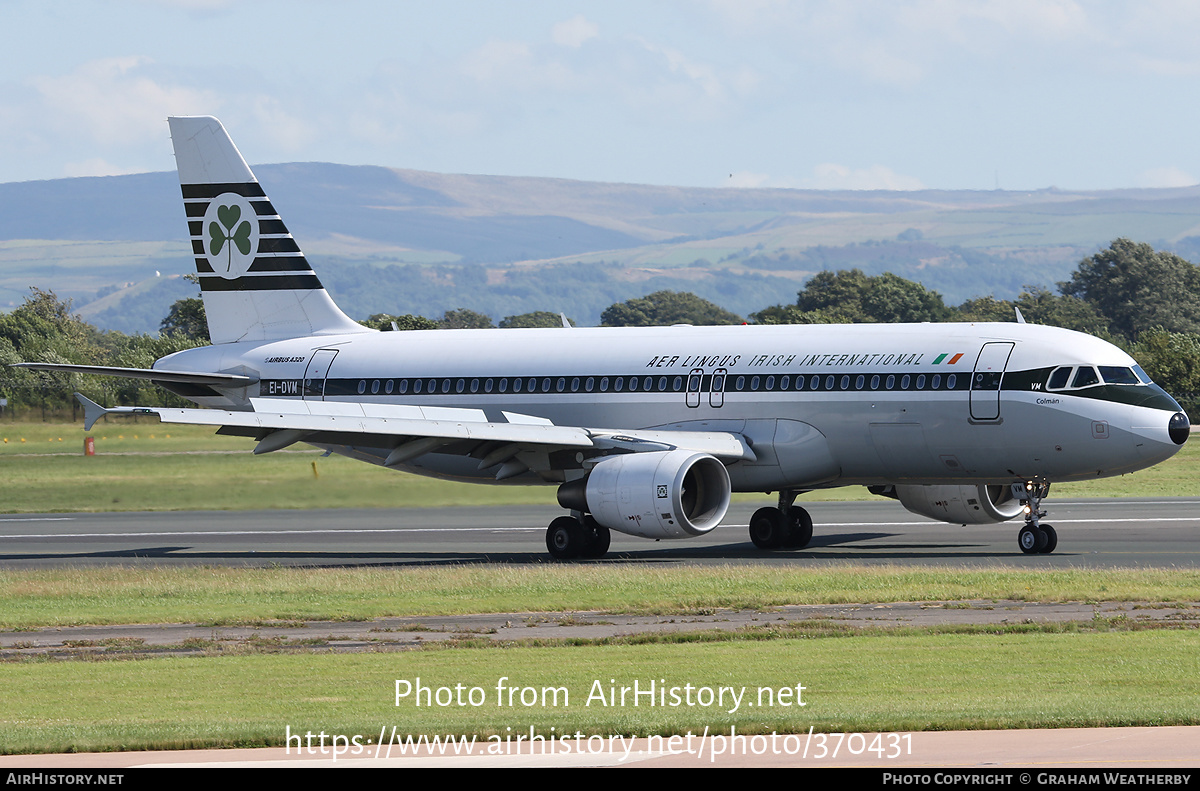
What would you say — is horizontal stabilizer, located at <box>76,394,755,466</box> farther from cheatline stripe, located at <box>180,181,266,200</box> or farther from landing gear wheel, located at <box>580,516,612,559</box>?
cheatline stripe, located at <box>180,181,266,200</box>

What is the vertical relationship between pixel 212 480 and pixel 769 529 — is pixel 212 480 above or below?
above

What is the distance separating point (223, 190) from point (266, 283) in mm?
2588

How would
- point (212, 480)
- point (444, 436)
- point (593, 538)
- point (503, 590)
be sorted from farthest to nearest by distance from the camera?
1. point (212, 480)
2. point (593, 538)
3. point (444, 436)
4. point (503, 590)

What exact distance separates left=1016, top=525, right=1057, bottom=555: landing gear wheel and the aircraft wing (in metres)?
5.73

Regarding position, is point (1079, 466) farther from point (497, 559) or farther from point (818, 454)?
point (497, 559)

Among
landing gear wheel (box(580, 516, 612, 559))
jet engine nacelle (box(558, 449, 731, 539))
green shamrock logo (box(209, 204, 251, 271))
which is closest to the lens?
jet engine nacelle (box(558, 449, 731, 539))

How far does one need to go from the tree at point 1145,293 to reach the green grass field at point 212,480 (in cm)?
7743

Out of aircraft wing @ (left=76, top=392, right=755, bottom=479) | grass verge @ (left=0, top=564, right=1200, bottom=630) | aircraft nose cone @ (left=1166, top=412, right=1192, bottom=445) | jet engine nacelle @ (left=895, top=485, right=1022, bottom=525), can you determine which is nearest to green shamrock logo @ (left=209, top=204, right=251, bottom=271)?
aircraft wing @ (left=76, top=392, right=755, bottom=479)

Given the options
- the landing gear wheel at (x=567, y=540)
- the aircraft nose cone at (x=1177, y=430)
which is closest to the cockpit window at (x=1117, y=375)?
the aircraft nose cone at (x=1177, y=430)

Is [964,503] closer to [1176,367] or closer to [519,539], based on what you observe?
[519,539]

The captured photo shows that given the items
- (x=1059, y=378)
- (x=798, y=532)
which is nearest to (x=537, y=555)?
(x=798, y=532)

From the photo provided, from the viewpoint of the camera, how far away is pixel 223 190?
40.9m

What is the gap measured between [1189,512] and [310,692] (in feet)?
107

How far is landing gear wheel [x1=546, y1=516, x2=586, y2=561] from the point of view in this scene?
109 ft
